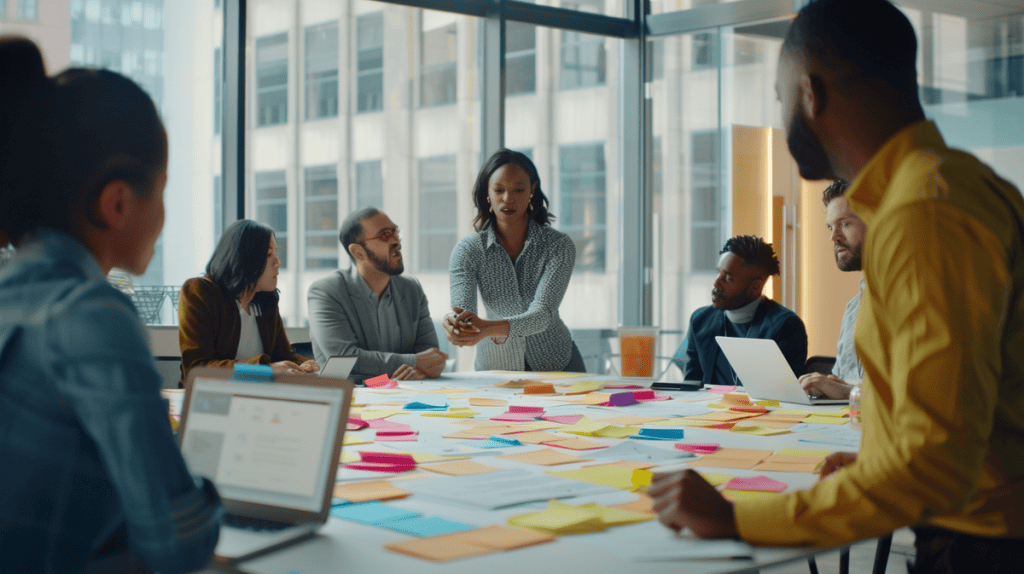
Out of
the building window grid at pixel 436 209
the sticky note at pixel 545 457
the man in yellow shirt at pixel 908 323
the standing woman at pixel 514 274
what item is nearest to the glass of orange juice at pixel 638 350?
the standing woman at pixel 514 274

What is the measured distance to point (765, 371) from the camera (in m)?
2.53

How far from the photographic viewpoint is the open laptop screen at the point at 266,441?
1.16 metres

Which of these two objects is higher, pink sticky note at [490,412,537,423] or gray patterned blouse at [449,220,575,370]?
gray patterned blouse at [449,220,575,370]

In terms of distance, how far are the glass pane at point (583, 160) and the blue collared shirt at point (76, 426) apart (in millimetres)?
4831

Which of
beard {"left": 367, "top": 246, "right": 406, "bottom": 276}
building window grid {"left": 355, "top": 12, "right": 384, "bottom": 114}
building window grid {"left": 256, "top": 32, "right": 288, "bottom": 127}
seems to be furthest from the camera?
building window grid {"left": 355, "top": 12, "right": 384, "bottom": 114}

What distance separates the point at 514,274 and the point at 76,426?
2756mm

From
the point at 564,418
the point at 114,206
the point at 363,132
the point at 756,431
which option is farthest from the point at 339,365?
the point at 363,132

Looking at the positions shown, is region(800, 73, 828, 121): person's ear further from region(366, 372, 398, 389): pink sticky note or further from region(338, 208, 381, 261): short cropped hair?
region(338, 208, 381, 261): short cropped hair

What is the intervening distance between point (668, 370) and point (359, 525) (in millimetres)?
4411

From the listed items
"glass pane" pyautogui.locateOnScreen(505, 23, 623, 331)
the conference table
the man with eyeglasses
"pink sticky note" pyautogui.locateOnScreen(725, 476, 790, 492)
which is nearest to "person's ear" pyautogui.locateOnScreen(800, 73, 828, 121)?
the conference table

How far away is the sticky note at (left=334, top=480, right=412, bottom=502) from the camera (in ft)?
4.46

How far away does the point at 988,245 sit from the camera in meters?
0.85

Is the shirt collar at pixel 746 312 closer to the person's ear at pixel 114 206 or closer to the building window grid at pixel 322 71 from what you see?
the building window grid at pixel 322 71

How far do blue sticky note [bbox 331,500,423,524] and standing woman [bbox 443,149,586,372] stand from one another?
6.87 ft
